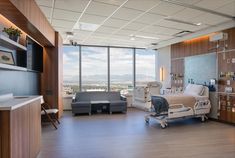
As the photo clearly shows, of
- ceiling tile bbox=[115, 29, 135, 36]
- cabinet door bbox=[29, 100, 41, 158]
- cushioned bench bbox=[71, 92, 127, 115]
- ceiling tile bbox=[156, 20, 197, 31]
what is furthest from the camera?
cushioned bench bbox=[71, 92, 127, 115]

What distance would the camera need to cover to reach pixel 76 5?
162 inches

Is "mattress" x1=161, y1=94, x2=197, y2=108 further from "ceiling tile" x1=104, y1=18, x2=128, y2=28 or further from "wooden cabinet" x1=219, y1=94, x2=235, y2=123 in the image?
"ceiling tile" x1=104, y1=18, x2=128, y2=28

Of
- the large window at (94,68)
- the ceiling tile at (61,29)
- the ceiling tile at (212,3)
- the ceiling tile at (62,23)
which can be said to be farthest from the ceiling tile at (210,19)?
the large window at (94,68)

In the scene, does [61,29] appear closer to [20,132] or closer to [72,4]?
[72,4]

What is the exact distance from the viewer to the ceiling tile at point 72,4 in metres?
3.92

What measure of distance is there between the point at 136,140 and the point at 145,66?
236 inches

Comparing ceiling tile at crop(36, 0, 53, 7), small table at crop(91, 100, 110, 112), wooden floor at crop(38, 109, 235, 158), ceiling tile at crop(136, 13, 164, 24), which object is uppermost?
ceiling tile at crop(136, 13, 164, 24)

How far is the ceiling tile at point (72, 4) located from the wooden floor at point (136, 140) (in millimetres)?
2921

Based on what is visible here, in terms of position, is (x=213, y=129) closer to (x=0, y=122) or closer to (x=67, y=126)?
(x=67, y=126)

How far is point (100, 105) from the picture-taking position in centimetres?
782

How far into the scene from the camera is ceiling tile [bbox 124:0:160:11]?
3961 millimetres

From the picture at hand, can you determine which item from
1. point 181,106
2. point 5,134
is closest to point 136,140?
point 181,106

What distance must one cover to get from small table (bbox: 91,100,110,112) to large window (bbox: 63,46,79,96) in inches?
64.1

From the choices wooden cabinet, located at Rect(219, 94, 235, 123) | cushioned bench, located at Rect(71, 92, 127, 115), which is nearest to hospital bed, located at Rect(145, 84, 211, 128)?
wooden cabinet, located at Rect(219, 94, 235, 123)
